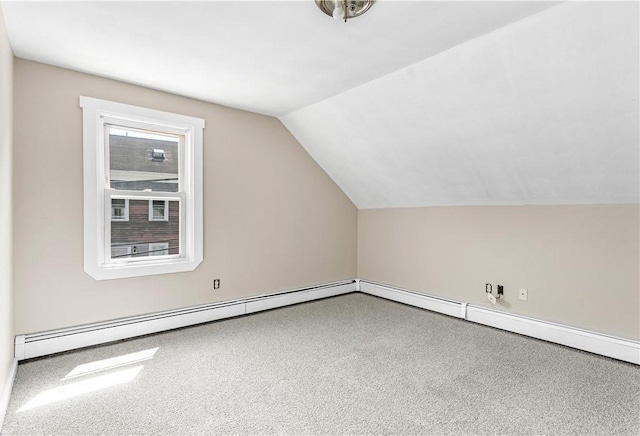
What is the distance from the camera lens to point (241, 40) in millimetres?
2230

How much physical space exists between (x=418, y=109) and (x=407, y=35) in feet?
2.73

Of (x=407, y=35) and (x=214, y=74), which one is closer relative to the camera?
(x=407, y=35)

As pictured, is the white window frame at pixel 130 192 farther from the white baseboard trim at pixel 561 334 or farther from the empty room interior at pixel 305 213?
the white baseboard trim at pixel 561 334

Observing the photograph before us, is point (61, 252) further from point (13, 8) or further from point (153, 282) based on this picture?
point (13, 8)

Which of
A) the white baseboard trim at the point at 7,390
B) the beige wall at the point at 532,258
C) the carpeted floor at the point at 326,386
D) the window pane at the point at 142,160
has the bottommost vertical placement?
the carpeted floor at the point at 326,386

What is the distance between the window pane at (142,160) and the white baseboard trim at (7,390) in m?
1.48

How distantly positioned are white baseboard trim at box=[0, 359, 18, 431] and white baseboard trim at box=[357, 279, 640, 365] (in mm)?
3597

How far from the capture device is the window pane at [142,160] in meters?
3.06

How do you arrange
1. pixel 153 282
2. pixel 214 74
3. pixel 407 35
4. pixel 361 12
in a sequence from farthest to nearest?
pixel 153 282 → pixel 214 74 → pixel 407 35 → pixel 361 12

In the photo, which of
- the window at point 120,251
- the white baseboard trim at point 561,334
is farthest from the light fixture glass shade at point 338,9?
the white baseboard trim at point 561,334

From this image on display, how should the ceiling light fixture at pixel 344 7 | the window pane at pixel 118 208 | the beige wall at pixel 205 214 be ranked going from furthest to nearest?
1. the window pane at pixel 118 208
2. the beige wall at pixel 205 214
3. the ceiling light fixture at pixel 344 7

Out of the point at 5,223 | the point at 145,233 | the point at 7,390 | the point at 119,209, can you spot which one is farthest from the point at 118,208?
the point at 7,390

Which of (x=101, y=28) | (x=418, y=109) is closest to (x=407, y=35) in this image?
(x=418, y=109)

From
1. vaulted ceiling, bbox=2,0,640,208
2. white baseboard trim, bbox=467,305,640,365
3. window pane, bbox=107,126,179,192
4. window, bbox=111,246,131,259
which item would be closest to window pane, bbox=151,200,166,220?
window pane, bbox=107,126,179,192
